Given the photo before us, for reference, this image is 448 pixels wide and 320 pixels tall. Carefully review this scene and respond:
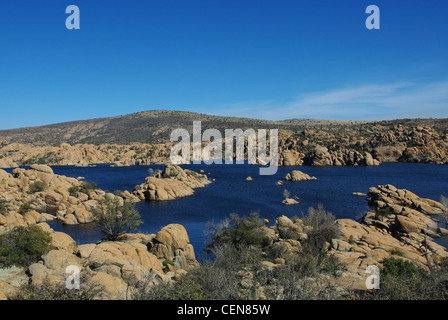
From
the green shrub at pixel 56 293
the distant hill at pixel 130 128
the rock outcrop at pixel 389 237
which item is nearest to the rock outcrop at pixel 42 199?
the green shrub at pixel 56 293

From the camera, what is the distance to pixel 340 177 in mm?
67188

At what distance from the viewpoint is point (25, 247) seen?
1422cm

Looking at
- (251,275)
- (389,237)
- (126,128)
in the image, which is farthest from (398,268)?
(126,128)

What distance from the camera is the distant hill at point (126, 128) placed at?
482ft

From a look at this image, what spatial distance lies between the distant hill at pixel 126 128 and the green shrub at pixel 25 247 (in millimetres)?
123083

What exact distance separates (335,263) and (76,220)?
28464mm

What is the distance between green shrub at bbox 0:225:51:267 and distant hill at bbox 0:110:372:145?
123m

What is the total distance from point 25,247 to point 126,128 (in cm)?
15576

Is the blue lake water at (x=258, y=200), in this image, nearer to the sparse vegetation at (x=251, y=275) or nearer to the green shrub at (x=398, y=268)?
the sparse vegetation at (x=251, y=275)


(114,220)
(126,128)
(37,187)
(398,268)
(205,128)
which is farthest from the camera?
(126,128)

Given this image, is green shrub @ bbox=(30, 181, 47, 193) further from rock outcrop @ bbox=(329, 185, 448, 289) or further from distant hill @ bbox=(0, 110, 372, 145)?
distant hill @ bbox=(0, 110, 372, 145)

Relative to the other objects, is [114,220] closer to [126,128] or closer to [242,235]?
[242,235]
